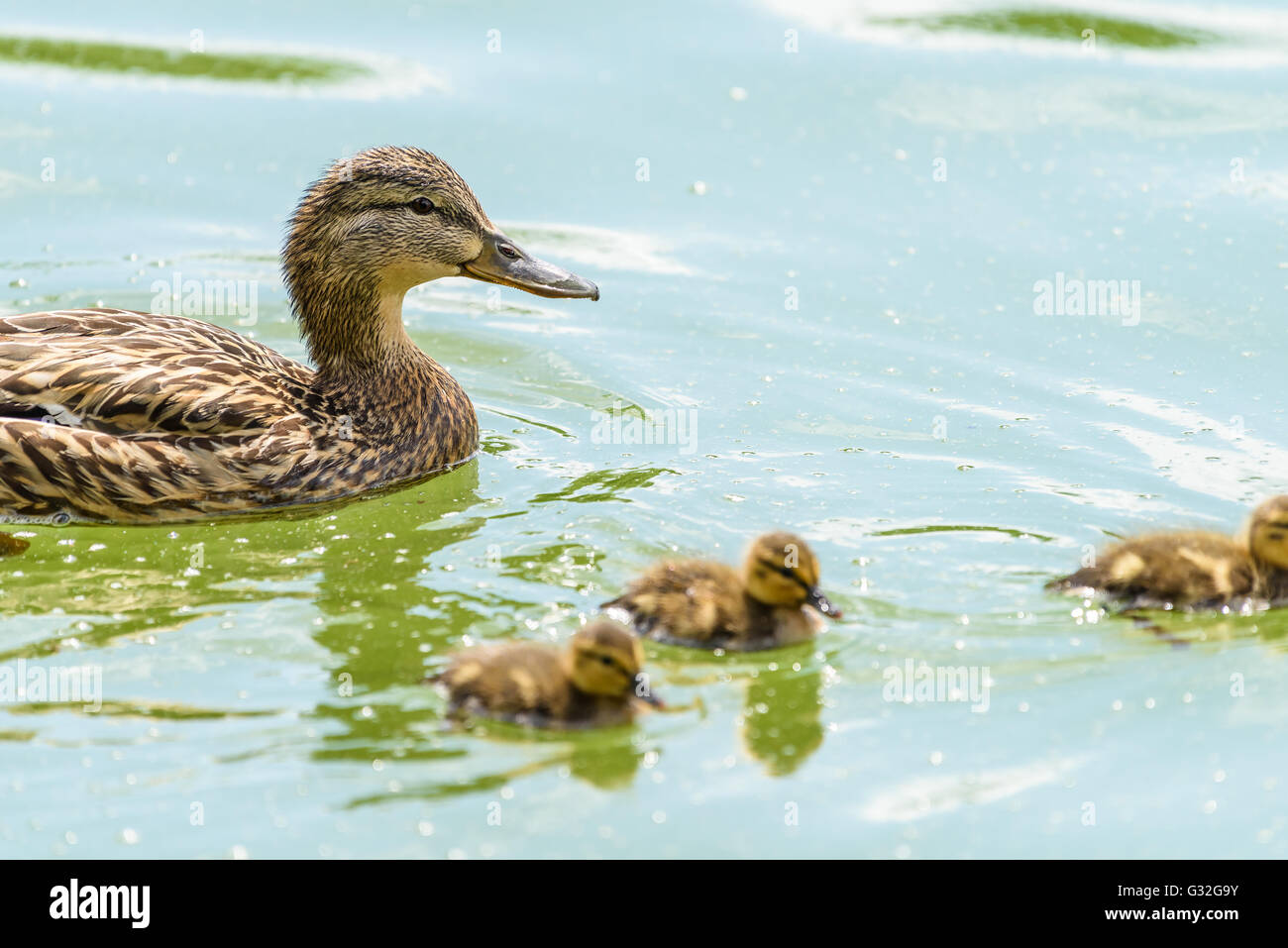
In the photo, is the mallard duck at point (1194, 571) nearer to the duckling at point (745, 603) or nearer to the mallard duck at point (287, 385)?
the duckling at point (745, 603)

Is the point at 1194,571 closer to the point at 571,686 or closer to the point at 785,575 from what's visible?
the point at 785,575

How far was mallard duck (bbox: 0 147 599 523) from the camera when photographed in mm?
6414

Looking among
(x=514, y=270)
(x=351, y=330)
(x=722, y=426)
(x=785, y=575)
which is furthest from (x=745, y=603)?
(x=351, y=330)

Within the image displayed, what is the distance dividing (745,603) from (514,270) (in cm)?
231

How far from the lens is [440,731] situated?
4.83 m

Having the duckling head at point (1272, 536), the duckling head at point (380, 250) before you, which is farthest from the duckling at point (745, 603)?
the duckling head at point (380, 250)

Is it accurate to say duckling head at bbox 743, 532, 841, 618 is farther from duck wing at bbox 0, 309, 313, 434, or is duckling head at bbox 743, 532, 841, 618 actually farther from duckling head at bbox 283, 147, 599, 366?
duck wing at bbox 0, 309, 313, 434

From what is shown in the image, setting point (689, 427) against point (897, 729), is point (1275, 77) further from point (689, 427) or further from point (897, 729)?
point (897, 729)

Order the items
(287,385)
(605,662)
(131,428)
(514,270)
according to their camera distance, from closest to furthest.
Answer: (605,662), (131,428), (287,385), (514,270)

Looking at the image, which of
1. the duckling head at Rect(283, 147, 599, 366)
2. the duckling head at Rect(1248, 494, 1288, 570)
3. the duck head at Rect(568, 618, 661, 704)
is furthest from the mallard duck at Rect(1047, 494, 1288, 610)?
the duckling head at Rect(283, 147, 599, 366)

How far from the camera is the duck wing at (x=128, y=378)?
6.47m

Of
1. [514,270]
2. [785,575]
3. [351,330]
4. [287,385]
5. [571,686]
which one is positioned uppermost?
[514,270]

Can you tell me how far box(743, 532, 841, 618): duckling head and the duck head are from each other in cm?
56

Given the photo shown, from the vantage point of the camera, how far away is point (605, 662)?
190 inches
